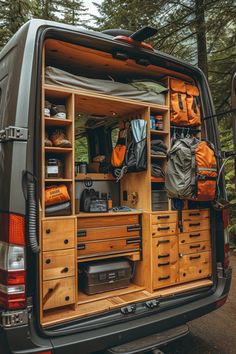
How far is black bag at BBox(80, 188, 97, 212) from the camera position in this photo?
2839mm

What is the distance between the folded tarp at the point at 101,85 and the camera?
2289 mm

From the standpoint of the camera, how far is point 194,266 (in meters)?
2.71

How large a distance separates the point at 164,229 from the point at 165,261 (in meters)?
0.28

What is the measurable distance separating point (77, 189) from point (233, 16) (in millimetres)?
4952

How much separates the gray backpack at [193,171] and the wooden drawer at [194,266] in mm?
602

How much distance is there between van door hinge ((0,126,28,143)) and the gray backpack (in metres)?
1.31

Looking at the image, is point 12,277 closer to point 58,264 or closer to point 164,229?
point 58,264

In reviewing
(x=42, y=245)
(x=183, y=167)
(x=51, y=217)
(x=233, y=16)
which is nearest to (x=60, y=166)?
(x=51, y=217)

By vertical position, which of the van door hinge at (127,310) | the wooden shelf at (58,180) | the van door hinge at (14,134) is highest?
the van door hinge at (14,134)

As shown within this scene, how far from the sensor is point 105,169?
142 inches

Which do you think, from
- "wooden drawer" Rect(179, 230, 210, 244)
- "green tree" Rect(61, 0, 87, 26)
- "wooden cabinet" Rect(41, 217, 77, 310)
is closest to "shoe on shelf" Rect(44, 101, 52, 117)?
"wooden cabinet" Rect(41, 217, 77, 310)

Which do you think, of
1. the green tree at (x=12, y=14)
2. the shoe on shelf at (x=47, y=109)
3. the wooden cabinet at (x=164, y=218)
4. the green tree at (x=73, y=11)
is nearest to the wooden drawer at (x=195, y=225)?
the wooden cabinet at (x=164, y=218)

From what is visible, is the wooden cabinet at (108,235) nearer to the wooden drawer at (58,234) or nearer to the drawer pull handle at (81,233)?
the drawer pull handle at (81,233)

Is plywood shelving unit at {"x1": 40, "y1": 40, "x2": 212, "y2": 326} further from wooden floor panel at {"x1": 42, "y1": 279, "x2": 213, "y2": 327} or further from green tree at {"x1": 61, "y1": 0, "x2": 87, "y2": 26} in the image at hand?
green tree at {"x1": 61, "y1": 0, "x2": 87, "y2": 26}
